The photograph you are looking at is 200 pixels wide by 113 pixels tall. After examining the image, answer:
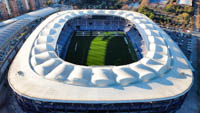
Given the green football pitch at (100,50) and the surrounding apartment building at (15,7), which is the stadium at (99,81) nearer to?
the green football pitch at (100,50)

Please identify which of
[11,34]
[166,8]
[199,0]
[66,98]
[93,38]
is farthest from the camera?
[199,0]

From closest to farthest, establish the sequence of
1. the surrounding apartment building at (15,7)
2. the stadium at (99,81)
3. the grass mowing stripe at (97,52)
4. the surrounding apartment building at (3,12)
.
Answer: the stadium at (99,81) → the grass mowing stripe at (97,52) → the surrounding apartment building at (3,12) → the surrounding apartment building at (15,7)

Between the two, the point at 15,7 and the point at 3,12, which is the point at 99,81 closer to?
the point at 3,12

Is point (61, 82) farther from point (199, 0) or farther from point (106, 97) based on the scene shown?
point (199, 0)

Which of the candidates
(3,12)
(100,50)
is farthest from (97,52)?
(3,12)

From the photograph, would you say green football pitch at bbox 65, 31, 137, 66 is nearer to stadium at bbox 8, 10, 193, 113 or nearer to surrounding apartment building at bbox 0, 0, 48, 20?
stadium at bbox 8, 10, 193, 113

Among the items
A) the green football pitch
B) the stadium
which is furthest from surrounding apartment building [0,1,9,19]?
the stadium

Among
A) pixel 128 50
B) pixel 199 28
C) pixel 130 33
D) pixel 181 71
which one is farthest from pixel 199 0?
pixel 181 71

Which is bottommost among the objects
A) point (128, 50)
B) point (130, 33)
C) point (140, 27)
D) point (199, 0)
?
point (128, 50)

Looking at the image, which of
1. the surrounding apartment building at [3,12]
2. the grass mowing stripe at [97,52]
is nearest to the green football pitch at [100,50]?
the grass mowing stripe at [97,52]
